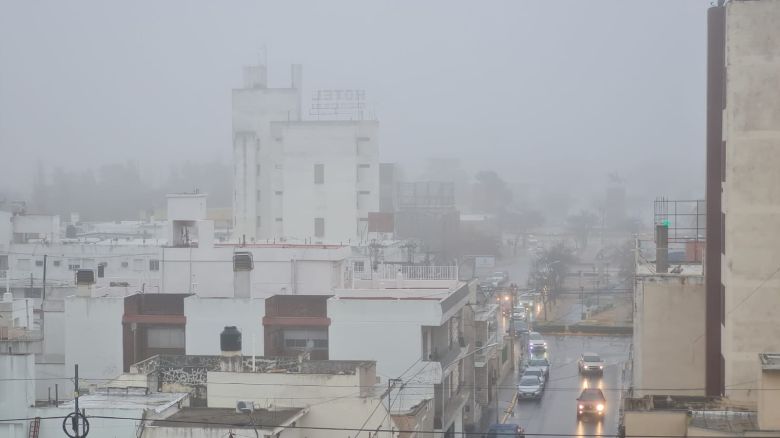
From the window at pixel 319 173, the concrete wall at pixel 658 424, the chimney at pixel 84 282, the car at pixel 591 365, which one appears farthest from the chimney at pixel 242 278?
the window at pixel 319 173

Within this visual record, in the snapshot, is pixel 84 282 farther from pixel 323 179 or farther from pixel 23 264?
pixel 323 179

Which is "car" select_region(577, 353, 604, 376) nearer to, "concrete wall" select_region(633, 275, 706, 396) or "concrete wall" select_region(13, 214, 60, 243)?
"concrete wall" select_region(633, 275, 706, 396)

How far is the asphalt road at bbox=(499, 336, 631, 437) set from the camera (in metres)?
25.2

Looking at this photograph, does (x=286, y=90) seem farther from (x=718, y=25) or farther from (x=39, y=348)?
(x=718, y=25)

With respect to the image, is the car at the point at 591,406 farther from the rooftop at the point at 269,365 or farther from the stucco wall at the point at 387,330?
the rooftop at the point at 269,365

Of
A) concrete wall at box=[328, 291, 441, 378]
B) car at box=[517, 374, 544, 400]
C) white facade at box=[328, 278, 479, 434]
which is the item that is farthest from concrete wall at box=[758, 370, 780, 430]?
car at box=[517, 374, 544, 400]

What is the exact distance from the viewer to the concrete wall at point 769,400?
1017 centimetres

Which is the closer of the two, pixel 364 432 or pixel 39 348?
pixel 364 432

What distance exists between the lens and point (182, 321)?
70.5 ft

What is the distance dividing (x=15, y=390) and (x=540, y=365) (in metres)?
18.6

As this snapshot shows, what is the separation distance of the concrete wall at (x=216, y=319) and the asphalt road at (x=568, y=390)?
5.32 metres

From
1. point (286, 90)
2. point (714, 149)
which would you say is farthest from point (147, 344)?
point (286, 90)

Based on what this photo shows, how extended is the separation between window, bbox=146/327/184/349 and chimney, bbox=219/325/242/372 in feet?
15.9

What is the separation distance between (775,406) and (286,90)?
44.3m
